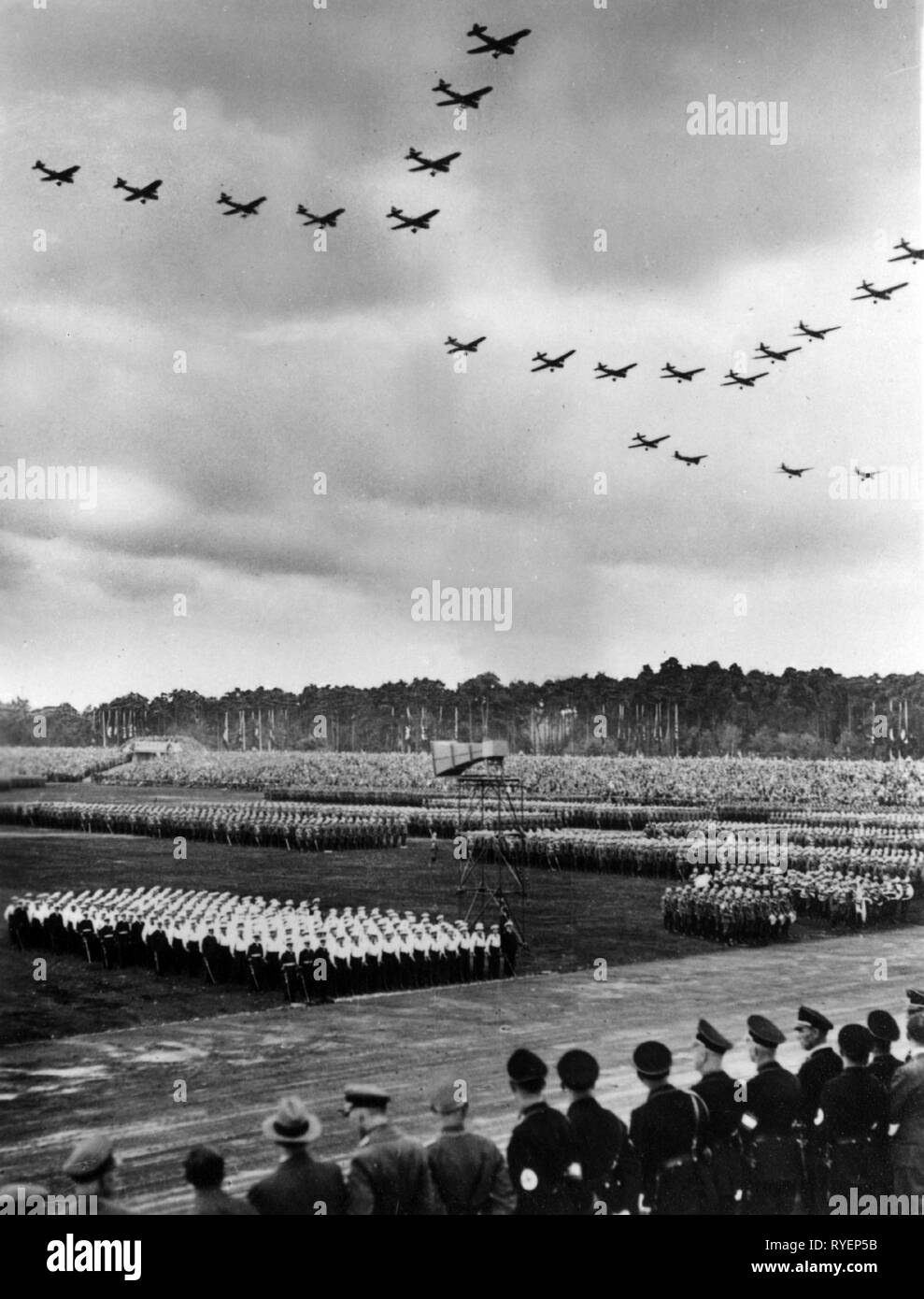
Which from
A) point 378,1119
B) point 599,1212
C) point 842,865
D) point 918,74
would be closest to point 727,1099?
point 599,1212

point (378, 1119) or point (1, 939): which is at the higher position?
point (378, 1119)

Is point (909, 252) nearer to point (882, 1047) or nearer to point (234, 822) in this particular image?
point (882, 1047)

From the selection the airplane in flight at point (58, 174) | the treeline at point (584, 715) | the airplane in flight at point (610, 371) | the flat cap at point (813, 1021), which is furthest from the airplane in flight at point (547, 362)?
the treeline at point (584, 715)

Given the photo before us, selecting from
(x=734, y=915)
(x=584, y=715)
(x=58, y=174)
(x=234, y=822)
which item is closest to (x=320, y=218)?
(x=58, y=174)

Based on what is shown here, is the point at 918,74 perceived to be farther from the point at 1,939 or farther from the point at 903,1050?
the point at 1,939

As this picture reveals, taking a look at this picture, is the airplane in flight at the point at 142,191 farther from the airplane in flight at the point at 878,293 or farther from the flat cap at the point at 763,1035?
the flat cap at the point at 763,1035

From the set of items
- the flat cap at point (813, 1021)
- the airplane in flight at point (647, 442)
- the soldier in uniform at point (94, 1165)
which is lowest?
the soldier in uniform at point (94, 1165)

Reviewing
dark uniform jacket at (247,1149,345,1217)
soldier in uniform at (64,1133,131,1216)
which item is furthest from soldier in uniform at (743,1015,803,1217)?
soldier in uniform at (64,1133,131,1216)
